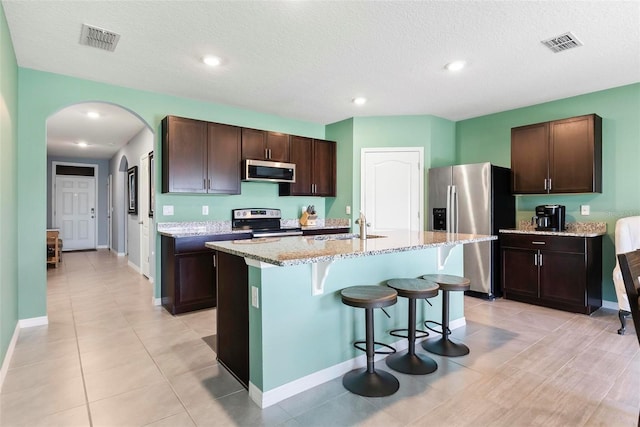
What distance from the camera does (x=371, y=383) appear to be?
2.17 metres

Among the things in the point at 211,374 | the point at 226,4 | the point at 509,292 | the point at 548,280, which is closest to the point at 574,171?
the point at 548,280

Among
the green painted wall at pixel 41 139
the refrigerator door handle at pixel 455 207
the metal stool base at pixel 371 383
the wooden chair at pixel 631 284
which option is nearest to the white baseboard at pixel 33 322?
the green painted wall at pixel 41 139

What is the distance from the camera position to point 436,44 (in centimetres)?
287

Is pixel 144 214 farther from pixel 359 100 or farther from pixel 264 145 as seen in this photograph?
pixel 359 100

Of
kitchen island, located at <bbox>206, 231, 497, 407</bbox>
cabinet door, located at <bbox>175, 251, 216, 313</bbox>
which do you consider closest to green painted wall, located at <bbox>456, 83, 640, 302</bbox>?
kitchen island, located at <bbox>206, 231, 497, 407</bbox>

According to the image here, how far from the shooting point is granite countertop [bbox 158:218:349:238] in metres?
3.85

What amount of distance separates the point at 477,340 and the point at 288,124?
3851 millimetres

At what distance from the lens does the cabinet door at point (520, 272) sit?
4.05 metres

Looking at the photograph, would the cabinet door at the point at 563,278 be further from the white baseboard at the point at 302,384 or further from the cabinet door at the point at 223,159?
the cabinet door at the point at 223,159

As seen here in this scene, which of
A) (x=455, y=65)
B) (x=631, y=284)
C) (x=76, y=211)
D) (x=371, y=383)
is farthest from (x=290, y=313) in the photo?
(x=76, y=211)

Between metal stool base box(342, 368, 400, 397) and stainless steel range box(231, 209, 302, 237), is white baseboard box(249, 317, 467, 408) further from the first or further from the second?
stainless steel range box(231, 209, 302, 237)

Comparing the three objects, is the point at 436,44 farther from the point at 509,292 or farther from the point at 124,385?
the point at 124,385

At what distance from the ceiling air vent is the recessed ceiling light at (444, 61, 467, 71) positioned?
2.15 ft

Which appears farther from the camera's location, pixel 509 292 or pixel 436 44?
pixel 509 292
